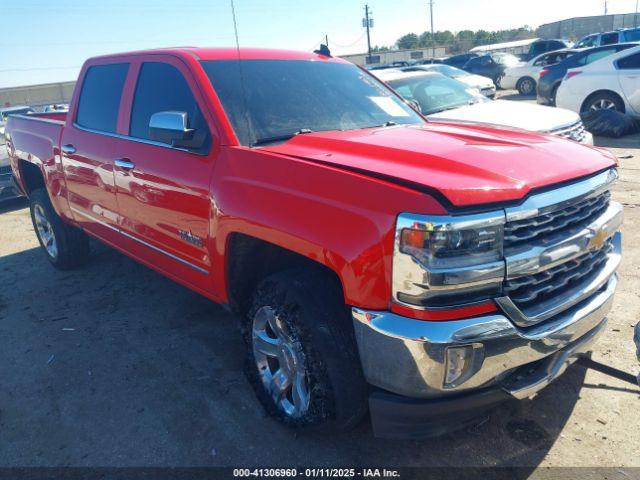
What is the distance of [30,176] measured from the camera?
5922mm

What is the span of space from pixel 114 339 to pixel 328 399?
2230mm

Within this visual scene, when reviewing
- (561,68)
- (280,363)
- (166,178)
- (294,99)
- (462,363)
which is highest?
(294,99)

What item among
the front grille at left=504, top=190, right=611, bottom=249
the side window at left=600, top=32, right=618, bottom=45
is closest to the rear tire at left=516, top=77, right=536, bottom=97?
the side window at left=600, top=32, right=618, bottom=45

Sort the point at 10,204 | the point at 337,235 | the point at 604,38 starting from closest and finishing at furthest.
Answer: the point at 337,235, the point at 10,204, the point at 604,38

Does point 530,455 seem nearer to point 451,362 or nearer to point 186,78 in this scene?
point 451,362

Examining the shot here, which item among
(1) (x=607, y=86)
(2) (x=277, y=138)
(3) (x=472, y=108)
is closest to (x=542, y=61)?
(1) (x=607, y=86)

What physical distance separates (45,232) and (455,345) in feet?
17.0

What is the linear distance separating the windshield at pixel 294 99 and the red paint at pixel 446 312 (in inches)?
55.7

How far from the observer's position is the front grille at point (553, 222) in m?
2.14

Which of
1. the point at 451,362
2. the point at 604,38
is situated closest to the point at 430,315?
the point at 451,362

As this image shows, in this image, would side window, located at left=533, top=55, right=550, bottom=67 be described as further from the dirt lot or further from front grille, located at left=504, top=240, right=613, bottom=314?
front grille, located at left=504, top=240, right=613, bottom=314

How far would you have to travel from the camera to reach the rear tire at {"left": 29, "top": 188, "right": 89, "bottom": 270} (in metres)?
5.39

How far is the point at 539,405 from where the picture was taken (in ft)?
9.64

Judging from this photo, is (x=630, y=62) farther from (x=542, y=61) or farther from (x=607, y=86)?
(x=542, y=61)
